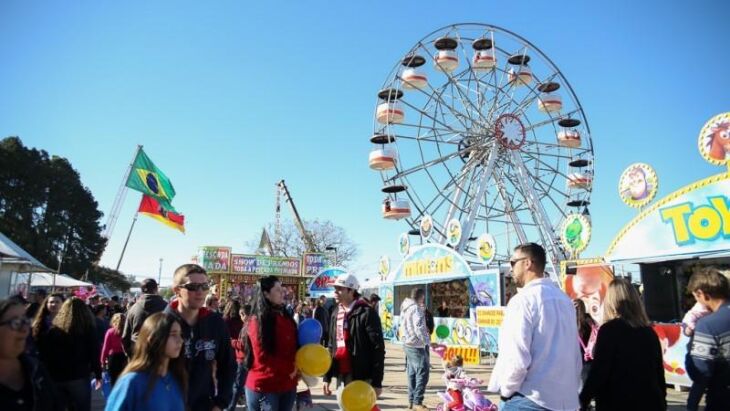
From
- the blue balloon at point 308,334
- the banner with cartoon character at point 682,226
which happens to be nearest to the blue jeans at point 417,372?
the blue balloon at point 308,334

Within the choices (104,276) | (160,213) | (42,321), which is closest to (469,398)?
(42,321)

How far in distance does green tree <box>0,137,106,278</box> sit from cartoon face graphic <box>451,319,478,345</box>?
30959 mm

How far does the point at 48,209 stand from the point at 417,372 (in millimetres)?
38434

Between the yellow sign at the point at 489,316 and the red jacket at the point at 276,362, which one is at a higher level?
the yellow sign at the point at 489,316

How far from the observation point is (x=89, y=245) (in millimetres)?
40625

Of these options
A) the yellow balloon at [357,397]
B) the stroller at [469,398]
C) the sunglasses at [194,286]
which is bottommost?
the stroller at [469,398]

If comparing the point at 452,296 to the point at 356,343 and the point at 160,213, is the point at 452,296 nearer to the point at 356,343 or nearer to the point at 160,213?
the point at 160,213

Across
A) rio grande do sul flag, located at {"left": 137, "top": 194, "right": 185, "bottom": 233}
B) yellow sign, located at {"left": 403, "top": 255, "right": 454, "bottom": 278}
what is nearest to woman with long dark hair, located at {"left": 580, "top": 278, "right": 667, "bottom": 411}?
yellow sign, located at {"left": 403, "top": 255, "right": 454, "bottom": 278}

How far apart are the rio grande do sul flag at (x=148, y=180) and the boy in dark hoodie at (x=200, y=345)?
1395cm

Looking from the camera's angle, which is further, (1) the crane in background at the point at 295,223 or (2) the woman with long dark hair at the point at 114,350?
(1) the crane in background at the point at 295,223

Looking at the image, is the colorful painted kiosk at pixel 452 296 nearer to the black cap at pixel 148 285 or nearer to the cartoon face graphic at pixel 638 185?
the cartoon face graphic at pixel 638 185

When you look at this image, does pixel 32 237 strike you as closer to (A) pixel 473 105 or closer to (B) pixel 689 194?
(A) pixel 473 105

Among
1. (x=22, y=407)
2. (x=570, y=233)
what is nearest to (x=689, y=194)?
(x=570, y=233)

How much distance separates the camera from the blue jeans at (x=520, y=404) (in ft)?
8.88
